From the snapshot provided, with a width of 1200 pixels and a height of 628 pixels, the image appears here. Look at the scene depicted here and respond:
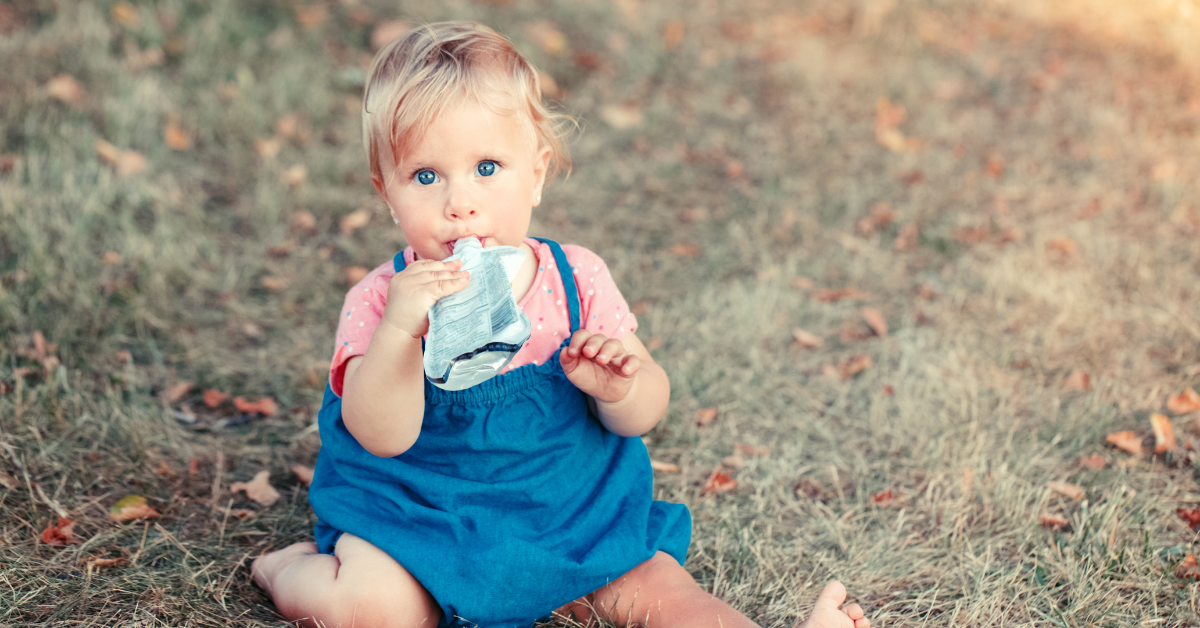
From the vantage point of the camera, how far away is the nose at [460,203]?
1875 millimetres

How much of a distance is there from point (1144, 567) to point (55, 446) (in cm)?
287

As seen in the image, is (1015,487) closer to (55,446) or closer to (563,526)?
(563,526)

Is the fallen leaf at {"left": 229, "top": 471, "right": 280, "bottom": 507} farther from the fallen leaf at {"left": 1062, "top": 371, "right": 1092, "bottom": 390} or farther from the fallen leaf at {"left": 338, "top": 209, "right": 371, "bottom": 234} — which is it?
the fallen leaf at {"left": 1062, "top": 371, "right": 1092, "bottom": 390}

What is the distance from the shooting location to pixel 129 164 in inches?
167

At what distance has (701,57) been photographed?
20.5 ft

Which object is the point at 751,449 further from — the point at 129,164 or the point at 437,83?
the point at 129,164

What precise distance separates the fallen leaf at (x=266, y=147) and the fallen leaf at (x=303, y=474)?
2357mm

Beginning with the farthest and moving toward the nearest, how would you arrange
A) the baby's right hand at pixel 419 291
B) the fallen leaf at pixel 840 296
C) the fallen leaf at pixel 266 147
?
the fallen leaf at pixel 266 147, the fallen leaf at pixel 840 296, the baby's right hand at pixel 419 291

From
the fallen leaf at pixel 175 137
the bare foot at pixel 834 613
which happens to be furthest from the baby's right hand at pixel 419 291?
the fallen leaf at pixel 175 137

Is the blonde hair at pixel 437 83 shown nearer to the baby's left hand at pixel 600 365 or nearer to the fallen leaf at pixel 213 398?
the baby's left hand at pixel 600 365

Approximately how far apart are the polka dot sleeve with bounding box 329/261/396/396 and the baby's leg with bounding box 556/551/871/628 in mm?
782

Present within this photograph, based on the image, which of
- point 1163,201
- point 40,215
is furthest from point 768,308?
point 40,215

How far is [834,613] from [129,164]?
3760 mm

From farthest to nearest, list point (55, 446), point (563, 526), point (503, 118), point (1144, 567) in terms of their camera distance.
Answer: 1. point (55, 446)
2. point (1144, 567)
3. point (563, 526)
4. point (503, 118)
